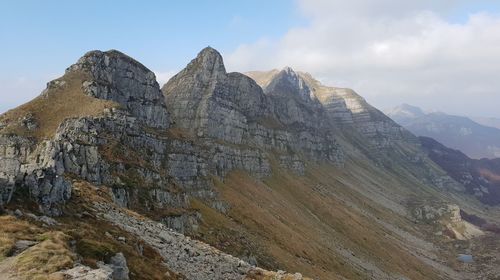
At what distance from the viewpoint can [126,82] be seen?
142500mm

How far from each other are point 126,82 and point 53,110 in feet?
121

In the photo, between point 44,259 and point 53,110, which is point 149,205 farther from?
point 44,259

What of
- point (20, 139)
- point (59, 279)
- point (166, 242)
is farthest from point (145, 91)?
point (59, 279)

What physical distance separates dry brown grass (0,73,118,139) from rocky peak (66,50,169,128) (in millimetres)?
9111

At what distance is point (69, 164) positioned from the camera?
216 ft

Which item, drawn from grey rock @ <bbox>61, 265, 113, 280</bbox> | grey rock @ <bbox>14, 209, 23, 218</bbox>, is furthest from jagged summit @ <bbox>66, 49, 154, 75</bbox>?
grey rock @ <bbox>61, 265, 113, 280</bbox>

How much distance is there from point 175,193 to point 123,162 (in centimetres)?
1238

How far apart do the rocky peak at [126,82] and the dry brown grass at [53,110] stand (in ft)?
29.9

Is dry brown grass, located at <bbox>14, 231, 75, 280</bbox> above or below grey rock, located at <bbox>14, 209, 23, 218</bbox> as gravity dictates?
below

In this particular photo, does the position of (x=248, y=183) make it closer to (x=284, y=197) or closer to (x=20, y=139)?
(x=284, y=197)

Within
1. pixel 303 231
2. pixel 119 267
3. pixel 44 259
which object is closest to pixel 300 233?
pixel 303 231

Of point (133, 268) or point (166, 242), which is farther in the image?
point (166, 242)

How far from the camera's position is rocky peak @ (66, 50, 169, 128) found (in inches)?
5074

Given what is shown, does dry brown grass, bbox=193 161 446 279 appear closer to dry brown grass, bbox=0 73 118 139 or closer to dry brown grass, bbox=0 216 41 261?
dry brown grass, bbox=0 73 118 139
